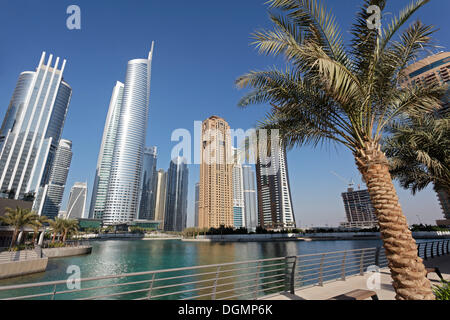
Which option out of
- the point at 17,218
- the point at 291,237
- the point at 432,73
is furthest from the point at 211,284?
the point at 291,237

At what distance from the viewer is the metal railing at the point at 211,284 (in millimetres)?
3849

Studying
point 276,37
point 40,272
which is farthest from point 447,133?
point 40,272

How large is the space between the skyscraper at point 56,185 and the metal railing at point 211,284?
171830 millimetres

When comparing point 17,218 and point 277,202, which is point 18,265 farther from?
point 277,202

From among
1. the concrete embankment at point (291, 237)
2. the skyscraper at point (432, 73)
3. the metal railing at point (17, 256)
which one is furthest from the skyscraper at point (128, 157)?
the skyscraper at point (432, 73)

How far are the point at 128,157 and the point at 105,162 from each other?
3396 cm

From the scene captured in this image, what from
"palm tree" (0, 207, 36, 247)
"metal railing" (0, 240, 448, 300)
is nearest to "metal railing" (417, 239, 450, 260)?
"metal railing" (0, 240, 448, 300)

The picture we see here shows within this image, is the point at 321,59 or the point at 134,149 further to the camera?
the point at 134,149

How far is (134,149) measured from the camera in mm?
157125

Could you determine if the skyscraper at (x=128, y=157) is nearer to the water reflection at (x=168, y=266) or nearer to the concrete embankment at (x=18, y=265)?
the water reflection at (x=168, y=266)

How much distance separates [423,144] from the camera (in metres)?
9.66
